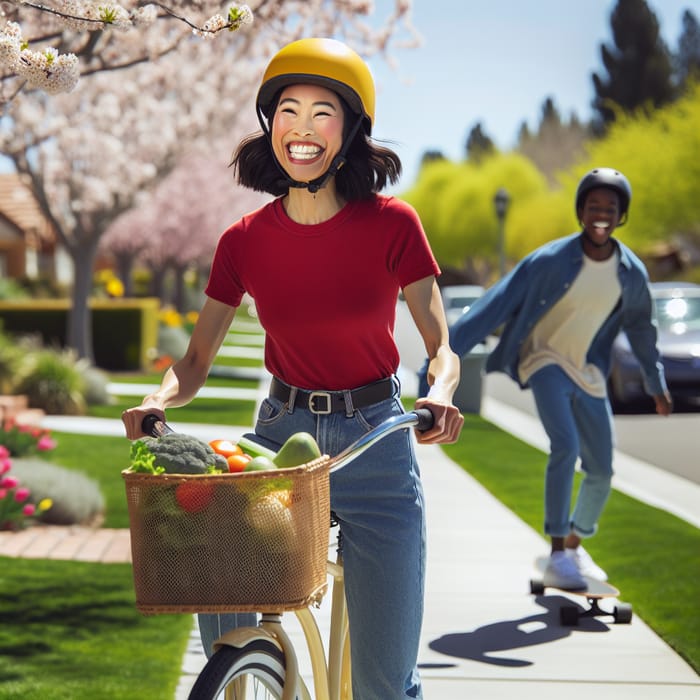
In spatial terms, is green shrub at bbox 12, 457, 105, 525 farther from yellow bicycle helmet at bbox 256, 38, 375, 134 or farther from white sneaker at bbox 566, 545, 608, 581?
yellow bicycle helmet at bbox 256, 38, 375, 134

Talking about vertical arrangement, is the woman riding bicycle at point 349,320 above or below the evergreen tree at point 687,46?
below

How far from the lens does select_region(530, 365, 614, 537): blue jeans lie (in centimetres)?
643

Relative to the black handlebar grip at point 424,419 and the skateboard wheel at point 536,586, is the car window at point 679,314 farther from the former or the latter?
the black handlebar grip at point 424,419

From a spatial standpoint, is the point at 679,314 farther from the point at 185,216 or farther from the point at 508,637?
the point at 185,216

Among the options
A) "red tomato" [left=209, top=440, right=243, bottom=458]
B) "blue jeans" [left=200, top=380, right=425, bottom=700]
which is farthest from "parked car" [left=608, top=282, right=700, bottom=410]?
"red tomato" [left=209, top=440, right=243, bottom=458]

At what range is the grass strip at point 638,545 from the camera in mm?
6617

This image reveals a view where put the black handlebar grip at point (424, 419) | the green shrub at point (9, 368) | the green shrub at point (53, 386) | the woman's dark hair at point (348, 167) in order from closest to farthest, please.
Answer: the black handlebar grip at point (424, 419) → the woman's dark hair at point (348, 167) → the green shrub at point (53, 386) → the green shrub at point (9, 368)

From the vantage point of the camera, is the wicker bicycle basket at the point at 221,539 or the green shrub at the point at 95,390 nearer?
the wicker bicycle basket at the point at 221,539

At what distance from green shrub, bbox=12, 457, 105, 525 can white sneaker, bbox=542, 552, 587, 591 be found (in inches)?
150

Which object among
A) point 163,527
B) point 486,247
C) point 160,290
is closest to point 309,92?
point 163,527

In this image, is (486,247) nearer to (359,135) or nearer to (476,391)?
(476,391)

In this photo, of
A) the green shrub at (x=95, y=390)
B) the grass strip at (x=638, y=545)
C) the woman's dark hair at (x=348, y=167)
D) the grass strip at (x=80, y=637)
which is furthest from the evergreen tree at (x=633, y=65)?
the woman's dark hair at (x=348, y=167)

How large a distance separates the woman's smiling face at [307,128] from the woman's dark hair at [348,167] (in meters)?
0.05

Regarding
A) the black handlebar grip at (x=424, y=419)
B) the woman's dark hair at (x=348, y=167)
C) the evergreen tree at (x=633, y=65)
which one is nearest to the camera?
the black handlebar grip at (x=424, y=419)
